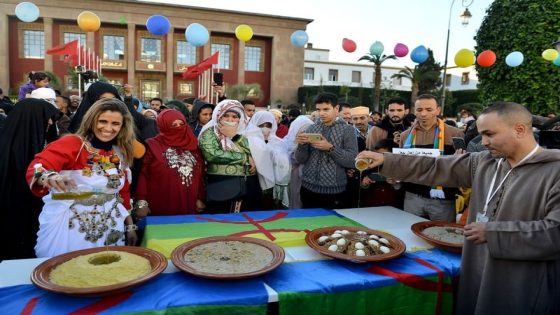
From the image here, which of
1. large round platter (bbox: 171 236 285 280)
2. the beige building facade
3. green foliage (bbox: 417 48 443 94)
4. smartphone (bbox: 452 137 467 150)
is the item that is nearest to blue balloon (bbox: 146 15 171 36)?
smartphone (bbox: 452 137 467 150)

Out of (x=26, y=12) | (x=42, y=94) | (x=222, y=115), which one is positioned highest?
(x=26, y=12)

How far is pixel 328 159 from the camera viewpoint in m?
3.57

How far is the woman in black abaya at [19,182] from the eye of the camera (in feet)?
8.77

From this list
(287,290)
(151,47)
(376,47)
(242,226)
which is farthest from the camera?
(151,47)

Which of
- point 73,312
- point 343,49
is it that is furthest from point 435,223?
point 343,49

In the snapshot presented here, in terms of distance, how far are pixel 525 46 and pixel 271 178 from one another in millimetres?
9610

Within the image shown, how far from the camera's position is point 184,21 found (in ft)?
91.2

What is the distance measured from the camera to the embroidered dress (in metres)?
2.18

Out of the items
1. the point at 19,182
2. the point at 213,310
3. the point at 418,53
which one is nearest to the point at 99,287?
the point at 213,310

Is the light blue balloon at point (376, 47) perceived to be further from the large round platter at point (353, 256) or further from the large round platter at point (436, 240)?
the large round platter at point (353, 256)

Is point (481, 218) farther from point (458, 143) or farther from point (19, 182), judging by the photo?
point (19, 182)

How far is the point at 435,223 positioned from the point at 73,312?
7.01 ft

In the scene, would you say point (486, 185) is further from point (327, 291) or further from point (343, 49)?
point (343, 49)

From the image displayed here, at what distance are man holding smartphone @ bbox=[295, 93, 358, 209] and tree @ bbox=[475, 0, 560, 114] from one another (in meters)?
8.72
